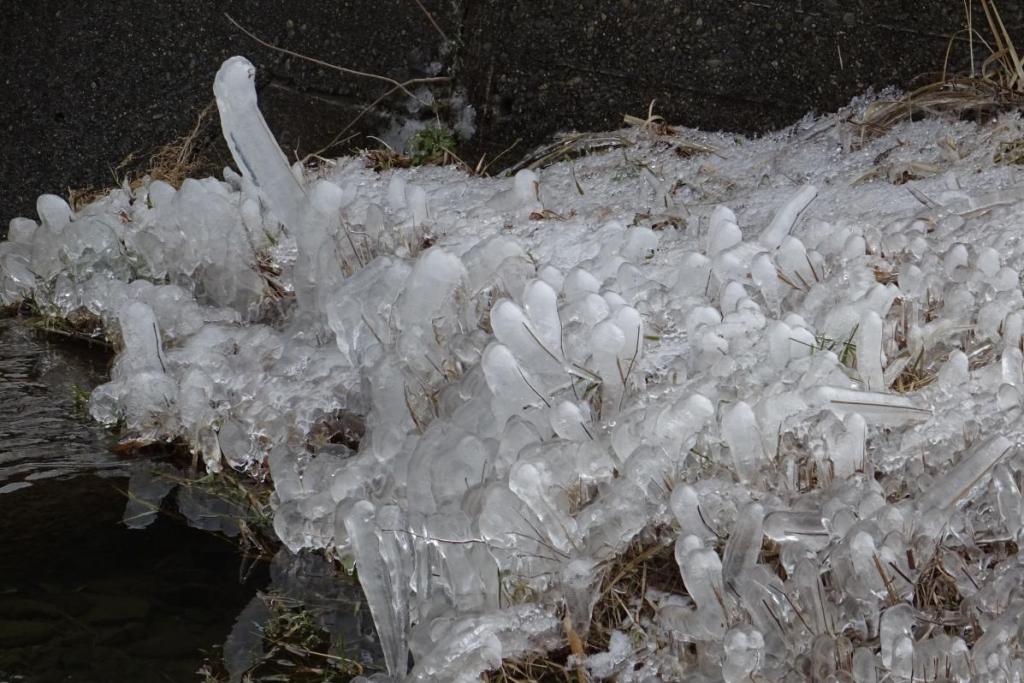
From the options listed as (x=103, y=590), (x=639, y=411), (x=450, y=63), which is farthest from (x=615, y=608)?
(x=450, y=63)

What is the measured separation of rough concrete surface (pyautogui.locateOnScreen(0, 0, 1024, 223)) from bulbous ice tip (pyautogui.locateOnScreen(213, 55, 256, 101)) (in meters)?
1.36

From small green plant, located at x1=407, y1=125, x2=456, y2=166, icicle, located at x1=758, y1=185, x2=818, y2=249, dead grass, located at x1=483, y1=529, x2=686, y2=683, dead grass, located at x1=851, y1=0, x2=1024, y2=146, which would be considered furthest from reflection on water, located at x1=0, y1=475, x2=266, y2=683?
dead grass, located at x1=851, y1=0, x2=1024, y2=146

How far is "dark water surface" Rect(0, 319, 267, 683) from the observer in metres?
1.51

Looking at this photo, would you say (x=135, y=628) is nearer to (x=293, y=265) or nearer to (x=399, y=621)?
(x=399, y=621)

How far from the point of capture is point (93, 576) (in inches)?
66.1

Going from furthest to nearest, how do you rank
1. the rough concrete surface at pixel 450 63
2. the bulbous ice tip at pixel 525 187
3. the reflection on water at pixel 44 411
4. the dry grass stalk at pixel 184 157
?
the dry grass stalk at pixel 184 157
the rough concrete surface at pixel 450 63
the bulbous ice tip at pixel 525 187
the reflection on water at pixel 44 411

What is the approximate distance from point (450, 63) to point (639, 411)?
2.40 metres

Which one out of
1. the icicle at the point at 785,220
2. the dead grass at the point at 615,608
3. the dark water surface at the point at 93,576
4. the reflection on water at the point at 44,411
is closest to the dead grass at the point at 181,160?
the reflection on water at the point at 44,411

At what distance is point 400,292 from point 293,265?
64 cm

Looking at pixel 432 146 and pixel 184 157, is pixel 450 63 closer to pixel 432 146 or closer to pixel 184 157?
pixel 432 146

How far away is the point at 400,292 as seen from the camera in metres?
1.92

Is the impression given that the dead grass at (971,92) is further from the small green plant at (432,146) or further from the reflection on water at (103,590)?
the reflection on water at (103,590)

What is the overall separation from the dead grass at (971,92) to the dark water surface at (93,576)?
75.0 inches

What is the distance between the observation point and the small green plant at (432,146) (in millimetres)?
3496
